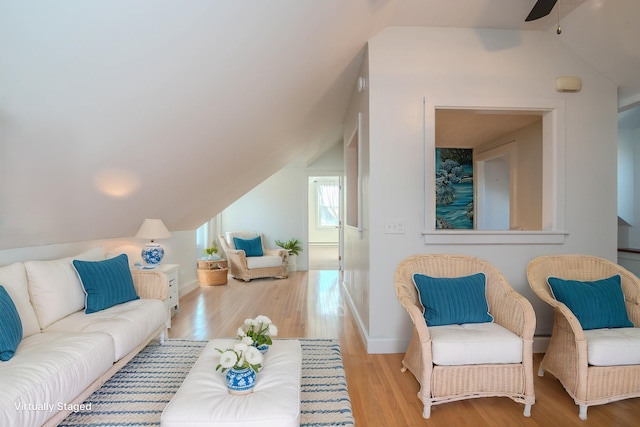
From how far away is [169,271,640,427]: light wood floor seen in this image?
194 cm

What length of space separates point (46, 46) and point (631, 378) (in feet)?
11.2

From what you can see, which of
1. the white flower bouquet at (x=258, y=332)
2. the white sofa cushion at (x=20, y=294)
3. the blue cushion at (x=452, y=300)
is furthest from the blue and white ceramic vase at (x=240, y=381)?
the white sofa cushion at (x=20, y=294)

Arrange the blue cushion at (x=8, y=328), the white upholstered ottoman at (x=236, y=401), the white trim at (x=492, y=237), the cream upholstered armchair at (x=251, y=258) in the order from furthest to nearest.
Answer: the cream upholstered armchair at (x=251, y=258), the white trim at (x=492, y=237), the blue cushion at (x=8, y=328), the white upholstered ottoman at (x=236, y=401)

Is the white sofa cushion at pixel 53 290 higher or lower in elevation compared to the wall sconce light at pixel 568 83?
lower

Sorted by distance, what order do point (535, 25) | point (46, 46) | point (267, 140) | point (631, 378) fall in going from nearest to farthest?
point (46, 46) < point (631, 378) < point (535, 25) < point (267, 140)

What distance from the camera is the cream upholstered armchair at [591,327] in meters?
1.97

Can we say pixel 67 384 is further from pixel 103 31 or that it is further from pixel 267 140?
pixel 267 140

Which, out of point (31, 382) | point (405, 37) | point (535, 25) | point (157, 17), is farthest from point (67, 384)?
point (535, 25)

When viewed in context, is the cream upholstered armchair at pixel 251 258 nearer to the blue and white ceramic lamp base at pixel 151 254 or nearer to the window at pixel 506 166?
the blue and white ceramic lamp base at pixel 151 254

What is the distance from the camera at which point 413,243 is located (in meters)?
2.87

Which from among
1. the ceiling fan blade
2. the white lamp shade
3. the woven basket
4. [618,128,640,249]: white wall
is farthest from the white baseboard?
[618,128,640,249]: white wall

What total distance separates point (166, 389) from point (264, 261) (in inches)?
Answer: 149

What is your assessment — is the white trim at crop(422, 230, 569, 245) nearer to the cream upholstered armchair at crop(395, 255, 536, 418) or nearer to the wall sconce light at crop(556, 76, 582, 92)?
the cream upholstered armchair at crop(395, 255, 536, 418)

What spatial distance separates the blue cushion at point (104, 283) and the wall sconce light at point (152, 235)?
0.64 metres
